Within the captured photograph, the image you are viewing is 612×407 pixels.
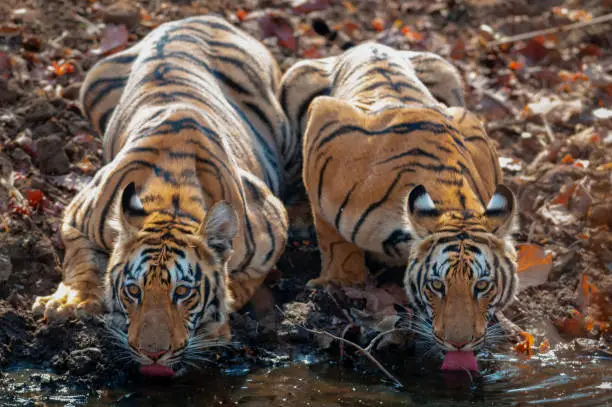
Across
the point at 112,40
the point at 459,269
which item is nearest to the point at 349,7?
the point at 112,40

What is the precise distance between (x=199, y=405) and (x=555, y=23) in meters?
6.60

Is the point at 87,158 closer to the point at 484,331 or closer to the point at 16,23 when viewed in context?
the point at 16,23

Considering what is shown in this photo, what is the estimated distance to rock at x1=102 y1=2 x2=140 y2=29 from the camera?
29.1 feet

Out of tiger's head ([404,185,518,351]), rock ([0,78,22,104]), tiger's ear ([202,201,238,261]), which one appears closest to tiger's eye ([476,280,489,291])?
tiger's head ([404,185,518,351])

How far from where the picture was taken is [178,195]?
514cm

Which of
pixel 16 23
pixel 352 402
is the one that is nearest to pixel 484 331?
pixel 352 402

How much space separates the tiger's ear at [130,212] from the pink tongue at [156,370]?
2.09ft

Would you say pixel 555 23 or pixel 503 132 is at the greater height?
pixel 555 23

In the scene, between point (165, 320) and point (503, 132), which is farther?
point (503, 132)

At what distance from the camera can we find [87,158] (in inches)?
285

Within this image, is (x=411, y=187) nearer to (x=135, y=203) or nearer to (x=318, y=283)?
(x=318, y=283)

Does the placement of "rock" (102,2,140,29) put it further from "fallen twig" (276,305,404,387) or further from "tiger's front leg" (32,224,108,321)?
"fallen twig" (276,305,404,387)

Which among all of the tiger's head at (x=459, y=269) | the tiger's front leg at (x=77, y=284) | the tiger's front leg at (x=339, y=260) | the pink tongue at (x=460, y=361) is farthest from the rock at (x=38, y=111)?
the pink tongue at (x=460, y=361)

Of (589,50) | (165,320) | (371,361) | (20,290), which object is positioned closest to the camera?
(165,320)
